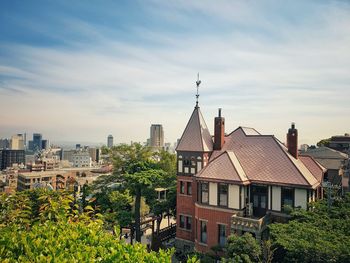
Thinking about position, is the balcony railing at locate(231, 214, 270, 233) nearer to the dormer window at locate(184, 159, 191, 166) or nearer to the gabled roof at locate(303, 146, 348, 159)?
the dormer window at locate(184, 159, 191, 166)

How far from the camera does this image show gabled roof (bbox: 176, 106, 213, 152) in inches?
1001

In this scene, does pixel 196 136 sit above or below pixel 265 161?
above

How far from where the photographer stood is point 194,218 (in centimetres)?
2497

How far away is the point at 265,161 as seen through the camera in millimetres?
22828

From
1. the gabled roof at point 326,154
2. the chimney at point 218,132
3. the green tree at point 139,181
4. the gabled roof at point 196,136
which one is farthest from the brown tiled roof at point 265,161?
the gabled roof at point 326,154

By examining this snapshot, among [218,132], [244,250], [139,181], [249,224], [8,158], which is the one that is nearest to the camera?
[244,250]

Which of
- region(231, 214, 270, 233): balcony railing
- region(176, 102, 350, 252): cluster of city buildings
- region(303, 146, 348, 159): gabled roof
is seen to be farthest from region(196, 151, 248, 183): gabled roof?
region(303, 146, 348, 159): gabled roof

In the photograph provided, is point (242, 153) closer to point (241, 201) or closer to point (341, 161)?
point (241, 201)

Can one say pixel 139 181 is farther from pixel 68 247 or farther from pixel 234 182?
pixel 68 247

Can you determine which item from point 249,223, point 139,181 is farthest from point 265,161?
point 139,181

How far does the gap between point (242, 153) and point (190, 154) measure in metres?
4.63

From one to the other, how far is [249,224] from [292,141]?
25.6ft

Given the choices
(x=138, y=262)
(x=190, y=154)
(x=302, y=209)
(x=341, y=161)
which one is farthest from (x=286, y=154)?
(x=341, y=161)

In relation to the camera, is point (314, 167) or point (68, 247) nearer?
point (68, 247)
